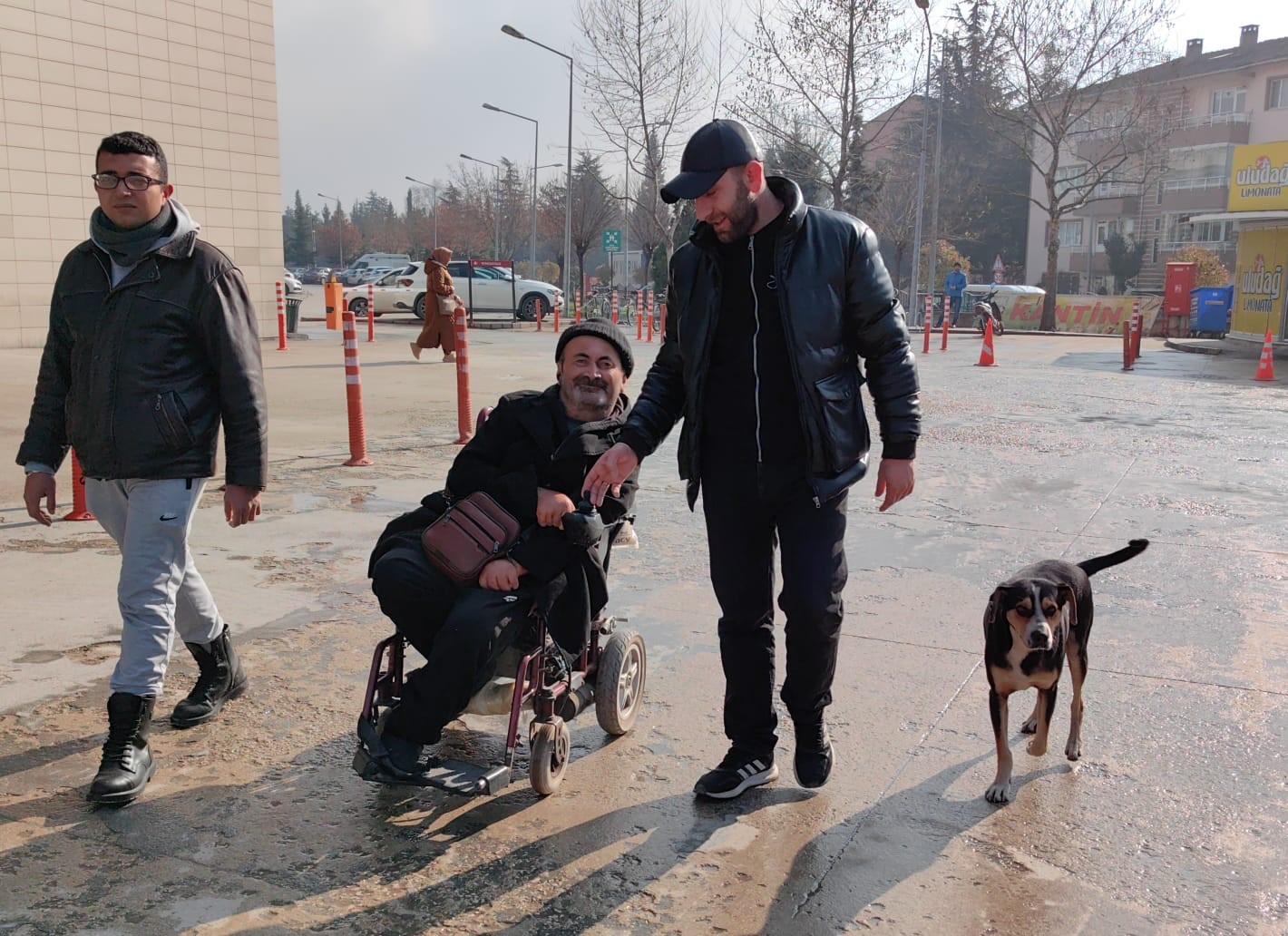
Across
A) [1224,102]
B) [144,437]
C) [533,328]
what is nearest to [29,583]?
[144,437]

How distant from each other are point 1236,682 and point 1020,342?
25.5m

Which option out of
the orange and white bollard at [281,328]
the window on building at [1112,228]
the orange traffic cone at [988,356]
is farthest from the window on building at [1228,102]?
the orange and white bollard at [281,328]

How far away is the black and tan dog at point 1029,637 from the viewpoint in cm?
330

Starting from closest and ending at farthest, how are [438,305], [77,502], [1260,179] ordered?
[77,502] < [438,305] < [1260,179]

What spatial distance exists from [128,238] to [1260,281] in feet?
96.6

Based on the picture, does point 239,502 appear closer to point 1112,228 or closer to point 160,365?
point 160,365

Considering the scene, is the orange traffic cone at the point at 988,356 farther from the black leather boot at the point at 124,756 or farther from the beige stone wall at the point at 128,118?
the black leather boot at the point at 124,756

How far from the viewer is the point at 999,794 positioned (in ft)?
11.2

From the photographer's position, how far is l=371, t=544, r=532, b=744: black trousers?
10.5 ft

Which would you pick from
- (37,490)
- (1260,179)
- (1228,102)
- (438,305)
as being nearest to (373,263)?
(1228,102)

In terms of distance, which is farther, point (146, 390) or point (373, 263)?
point (373, 263)

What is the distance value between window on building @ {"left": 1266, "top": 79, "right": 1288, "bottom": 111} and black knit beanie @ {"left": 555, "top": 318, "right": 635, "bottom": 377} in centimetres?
6394

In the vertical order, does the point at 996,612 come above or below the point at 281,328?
below

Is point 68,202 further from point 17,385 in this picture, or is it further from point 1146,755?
point 1146,755
